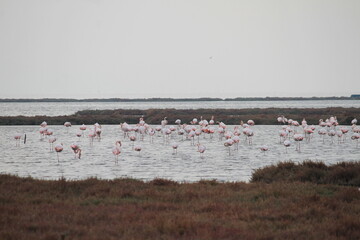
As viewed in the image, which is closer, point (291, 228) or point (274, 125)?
point (291, 228)

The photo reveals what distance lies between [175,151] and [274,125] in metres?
30.4

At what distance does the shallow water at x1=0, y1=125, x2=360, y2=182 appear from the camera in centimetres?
2042

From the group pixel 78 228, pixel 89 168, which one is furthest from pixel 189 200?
pixel 89 168

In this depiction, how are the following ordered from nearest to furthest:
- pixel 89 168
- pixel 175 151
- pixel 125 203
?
pixel 125 203, pixel 89 168, pixel 175 151

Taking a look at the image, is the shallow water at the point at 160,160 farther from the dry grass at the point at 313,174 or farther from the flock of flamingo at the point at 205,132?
the dry grass at the point at 313,174

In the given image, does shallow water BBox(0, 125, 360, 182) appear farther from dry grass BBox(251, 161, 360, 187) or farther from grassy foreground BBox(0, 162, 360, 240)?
grassy foreground BBox(0, 162, 360, 240)

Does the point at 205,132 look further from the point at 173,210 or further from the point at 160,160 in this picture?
the point at 173,210

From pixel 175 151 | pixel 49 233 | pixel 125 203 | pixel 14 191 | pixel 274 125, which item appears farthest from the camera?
pixel 274 125

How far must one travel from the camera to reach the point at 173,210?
1170cm

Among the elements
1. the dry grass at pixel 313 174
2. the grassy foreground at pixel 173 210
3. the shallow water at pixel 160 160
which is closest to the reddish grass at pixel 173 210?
the grassy foreground at pixel 173 210

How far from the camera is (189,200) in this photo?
13.1m

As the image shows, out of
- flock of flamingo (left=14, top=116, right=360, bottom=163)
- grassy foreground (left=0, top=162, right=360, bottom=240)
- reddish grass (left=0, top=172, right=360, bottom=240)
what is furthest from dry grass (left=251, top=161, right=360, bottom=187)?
flock of flamingo (left=14, top=116, right=360, bottom=163)

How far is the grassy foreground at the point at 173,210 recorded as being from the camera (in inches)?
377

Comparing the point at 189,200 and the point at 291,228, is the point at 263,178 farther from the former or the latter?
the point at 291,228
